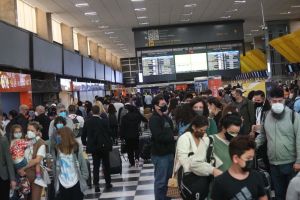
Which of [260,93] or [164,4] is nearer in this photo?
[260,93]

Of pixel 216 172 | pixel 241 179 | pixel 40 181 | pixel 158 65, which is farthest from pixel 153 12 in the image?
pixel 241 179

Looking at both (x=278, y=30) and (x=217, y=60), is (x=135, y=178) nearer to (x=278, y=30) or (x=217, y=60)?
(x=217, y=60)

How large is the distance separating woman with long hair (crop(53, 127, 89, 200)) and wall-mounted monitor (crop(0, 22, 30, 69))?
683 cm

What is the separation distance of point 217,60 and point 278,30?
744 cm

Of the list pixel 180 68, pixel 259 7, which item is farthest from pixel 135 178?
pixel 259 7

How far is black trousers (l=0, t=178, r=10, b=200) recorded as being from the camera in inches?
236

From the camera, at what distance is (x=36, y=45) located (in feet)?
51.8

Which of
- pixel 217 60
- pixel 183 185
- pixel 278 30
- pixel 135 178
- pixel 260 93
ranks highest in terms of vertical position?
pixel 278 30

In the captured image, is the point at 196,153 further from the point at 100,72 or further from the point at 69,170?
the point at 100,72

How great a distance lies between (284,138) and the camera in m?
5.37

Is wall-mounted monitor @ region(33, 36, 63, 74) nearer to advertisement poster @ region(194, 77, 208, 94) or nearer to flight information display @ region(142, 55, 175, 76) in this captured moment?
flight information display @ region(142, 55, 175, 76)

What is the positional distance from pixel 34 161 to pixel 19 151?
254 mm

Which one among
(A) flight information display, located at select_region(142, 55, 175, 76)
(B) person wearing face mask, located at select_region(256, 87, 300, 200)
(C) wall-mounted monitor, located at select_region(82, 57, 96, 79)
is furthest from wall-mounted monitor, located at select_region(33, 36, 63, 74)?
(B) person wearing face mask, located at select_region(256, 87, 300, 200)

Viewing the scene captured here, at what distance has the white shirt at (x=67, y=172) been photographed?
19.5 ft
